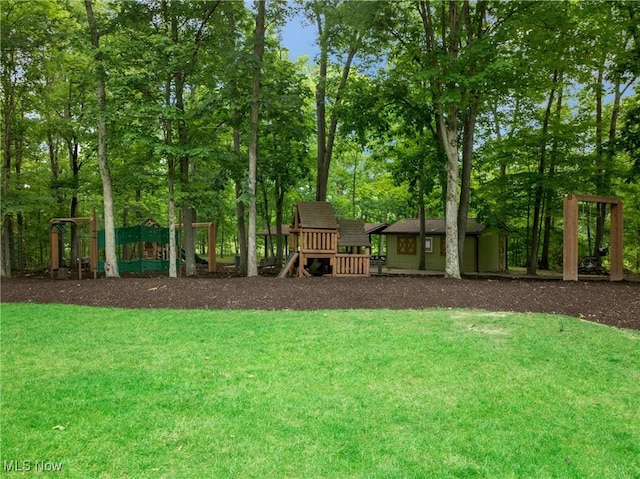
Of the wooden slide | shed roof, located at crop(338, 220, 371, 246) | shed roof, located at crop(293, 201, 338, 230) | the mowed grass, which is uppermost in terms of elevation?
shed roof, located at crop(293, 201, 338, 230)

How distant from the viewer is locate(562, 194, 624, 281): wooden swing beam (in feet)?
42.8

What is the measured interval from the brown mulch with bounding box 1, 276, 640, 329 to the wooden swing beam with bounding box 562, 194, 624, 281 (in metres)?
1.87

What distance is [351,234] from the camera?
617 inches

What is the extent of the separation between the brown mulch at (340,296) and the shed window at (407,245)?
1335cm

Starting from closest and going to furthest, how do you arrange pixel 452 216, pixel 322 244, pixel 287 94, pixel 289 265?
1. pixel 452 216
2. pixel 289 265
3. pixel 322 244
4. pixel 287 94

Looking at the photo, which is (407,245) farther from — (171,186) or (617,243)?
(171,186)

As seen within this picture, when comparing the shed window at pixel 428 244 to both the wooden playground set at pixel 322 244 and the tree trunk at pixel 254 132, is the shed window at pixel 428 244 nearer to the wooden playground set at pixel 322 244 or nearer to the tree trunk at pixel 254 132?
the wooden playground set at pixel 322 244

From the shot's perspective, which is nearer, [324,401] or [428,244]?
[324,401]

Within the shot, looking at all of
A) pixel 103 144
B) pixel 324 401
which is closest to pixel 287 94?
pixel 103 144

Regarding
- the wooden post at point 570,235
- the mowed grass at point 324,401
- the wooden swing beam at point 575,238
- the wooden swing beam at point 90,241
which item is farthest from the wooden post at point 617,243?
the wooden swing beam at point 90,241

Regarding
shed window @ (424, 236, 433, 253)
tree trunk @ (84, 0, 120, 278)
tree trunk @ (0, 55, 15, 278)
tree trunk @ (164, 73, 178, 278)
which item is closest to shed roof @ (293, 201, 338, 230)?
tree trunk @ (164, 73, 178, 278)

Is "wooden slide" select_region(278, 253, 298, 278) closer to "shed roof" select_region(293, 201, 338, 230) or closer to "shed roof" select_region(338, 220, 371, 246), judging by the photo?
"shed roof" select_region(293, 201, 338, 230)

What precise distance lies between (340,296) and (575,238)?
7.59 m

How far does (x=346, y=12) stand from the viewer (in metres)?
14.4
